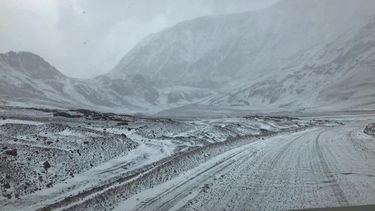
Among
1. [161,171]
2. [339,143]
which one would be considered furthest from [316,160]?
[339,143]

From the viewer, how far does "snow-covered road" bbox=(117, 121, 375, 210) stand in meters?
16.6

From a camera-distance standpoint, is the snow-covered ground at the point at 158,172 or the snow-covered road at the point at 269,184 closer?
the snow-covered road at the point at 269,184

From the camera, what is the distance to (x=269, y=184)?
1995cm

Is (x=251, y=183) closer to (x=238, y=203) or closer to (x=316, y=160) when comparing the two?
(x=238, y=203)

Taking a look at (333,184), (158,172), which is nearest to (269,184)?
(333,184)

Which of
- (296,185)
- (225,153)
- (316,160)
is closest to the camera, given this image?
(296,185)

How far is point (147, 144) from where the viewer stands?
115 feet

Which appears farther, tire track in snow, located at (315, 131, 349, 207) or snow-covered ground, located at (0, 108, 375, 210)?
snow-covered ground, located at (0, 108, 375, 210)

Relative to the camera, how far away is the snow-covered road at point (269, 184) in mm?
16641

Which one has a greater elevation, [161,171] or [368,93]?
[368,93]

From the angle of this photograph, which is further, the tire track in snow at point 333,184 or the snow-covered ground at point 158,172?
the snow-covered ground at point 158,172

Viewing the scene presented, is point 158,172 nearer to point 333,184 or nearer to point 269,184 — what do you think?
point 269,184

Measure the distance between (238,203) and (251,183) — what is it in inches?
141

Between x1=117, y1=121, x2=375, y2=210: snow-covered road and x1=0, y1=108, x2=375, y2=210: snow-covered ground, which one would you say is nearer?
x1=117, y1=121, x2=375, y2=210: snow-covered road
